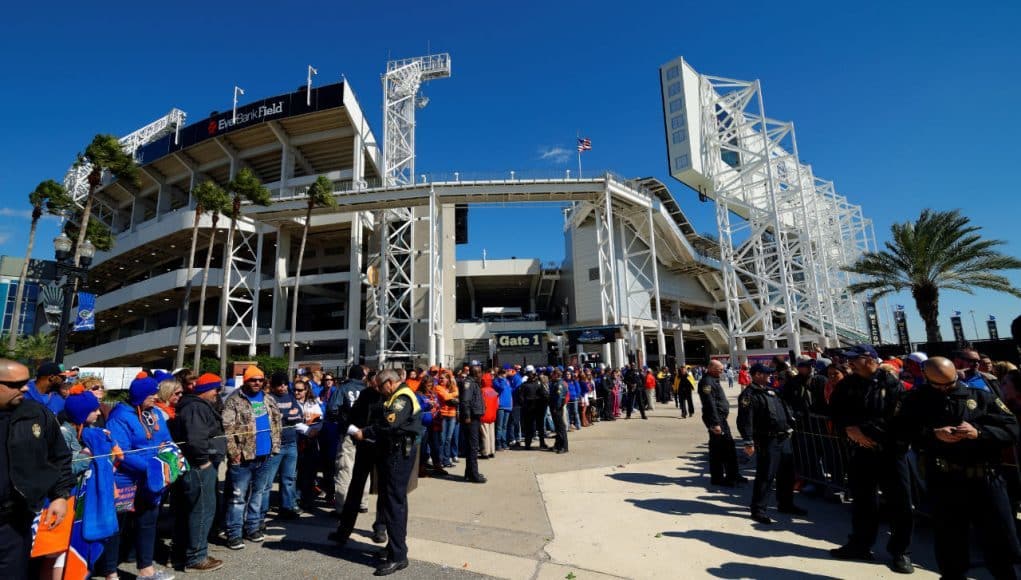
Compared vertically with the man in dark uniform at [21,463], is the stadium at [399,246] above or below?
above

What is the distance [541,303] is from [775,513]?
4952cm

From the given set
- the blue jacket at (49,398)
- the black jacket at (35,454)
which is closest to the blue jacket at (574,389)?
the blue jacket at (49,398)

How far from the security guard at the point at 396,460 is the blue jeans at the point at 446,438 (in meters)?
3.99

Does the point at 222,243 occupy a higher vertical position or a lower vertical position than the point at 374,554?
higher

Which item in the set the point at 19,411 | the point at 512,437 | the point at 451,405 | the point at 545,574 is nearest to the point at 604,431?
the point at 512,437

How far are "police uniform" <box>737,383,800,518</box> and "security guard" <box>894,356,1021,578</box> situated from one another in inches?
81.9

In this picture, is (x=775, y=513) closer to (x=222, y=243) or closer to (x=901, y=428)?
(x=901, y=428)

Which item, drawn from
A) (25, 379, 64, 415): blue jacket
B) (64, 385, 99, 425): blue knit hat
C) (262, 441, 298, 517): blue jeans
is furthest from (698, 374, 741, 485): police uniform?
(25, 379, 64, 415): blue jacket

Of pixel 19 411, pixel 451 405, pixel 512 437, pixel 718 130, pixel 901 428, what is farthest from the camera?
pixel 718 130

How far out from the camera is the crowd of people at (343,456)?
3.12m

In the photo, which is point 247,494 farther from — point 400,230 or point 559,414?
point 400,230

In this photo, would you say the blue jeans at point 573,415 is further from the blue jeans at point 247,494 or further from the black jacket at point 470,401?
the blue jeans at point 247,494

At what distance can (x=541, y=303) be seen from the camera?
55.2 metres

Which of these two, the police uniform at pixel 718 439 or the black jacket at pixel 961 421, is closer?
the black jacket at pixel 961 421
